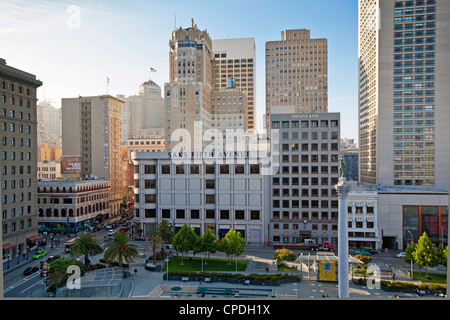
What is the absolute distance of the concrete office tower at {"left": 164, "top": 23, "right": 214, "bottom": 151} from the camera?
48000 mm

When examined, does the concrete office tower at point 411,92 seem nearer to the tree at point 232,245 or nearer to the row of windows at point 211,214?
the row of windows at point 211,214

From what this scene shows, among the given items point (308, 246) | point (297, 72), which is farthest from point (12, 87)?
point (297, 72)

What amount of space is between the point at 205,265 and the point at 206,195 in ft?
31.1

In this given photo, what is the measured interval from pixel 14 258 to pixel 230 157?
60.4 ft

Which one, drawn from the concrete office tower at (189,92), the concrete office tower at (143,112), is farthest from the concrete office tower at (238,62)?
the concrete office tower at (189,92)

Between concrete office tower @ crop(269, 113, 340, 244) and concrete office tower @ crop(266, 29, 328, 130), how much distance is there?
35110 mm

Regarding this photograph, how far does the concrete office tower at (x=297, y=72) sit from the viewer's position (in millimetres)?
66250

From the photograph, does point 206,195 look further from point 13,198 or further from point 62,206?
point 62,206

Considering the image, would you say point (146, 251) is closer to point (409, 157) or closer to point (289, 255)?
point (289, 255)

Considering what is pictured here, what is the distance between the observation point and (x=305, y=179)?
1210 inches

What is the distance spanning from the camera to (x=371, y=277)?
18703 mm

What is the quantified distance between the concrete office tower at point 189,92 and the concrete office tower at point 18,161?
23.9 m
